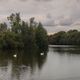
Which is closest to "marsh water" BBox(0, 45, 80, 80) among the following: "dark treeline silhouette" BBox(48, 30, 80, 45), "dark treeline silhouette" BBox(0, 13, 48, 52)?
"dark treeline silhouette" BBox(0, 13, 48, 52)

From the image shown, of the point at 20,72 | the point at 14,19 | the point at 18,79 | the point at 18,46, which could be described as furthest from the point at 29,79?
the point at 14,19

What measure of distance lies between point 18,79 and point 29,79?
103cm

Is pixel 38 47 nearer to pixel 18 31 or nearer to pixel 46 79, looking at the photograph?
pixel 18 31

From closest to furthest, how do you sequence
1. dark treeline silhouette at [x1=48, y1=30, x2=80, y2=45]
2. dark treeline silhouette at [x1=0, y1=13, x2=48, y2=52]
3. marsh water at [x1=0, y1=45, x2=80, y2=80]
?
marsh water at [x1=0, y1=45, x2=80, y2=80] < dark treeline silhouette at [x1=0, y1=13, x2=48, y2=52] < dark treeline silhouette at [x1=48, y1=30, x2=80, y2=45]

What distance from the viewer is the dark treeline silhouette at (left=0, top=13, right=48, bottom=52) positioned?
86.8 m

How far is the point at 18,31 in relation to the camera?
9331 centimetres

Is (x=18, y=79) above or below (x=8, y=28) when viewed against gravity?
below

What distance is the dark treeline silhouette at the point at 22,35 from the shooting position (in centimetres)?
8675

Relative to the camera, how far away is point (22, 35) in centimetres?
9238

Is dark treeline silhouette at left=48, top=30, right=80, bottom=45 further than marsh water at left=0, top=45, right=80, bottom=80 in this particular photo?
Yes

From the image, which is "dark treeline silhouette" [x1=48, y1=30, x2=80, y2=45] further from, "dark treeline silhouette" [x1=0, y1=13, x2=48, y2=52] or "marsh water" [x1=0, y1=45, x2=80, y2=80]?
"marsh water" [x1=0, y1=45, x2=80, y2=80]

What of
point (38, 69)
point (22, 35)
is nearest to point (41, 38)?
point (22, 35)

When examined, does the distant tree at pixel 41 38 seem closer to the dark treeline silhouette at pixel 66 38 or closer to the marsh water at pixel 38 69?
the marsh water at pixel 38 69

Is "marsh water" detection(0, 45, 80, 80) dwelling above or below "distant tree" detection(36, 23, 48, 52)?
below
